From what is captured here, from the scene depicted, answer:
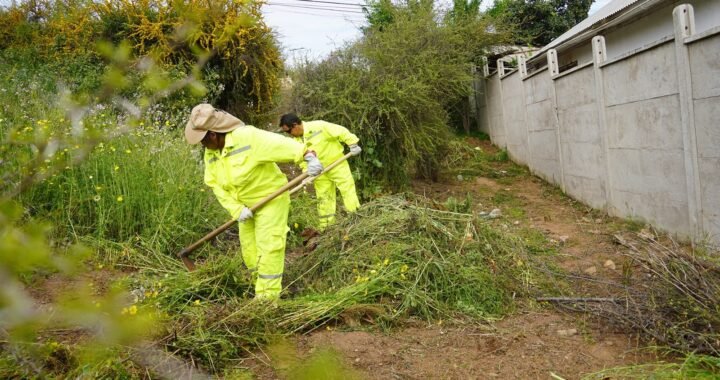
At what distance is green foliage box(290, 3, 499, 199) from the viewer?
351 inches

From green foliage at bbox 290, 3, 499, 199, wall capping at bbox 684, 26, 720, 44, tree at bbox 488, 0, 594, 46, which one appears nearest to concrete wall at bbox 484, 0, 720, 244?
wall capping at bbox 684, 26, 720, 44

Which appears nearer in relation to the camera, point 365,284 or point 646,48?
point 365,284

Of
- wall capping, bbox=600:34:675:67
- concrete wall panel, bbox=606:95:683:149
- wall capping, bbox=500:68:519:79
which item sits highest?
wall capping, bbox=500:68:519:79

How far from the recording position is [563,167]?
8.67 m

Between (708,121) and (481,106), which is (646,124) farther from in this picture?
(481,106)

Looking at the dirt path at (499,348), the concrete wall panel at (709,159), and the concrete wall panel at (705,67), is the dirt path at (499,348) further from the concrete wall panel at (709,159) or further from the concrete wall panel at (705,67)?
the concrete wall panel at (705,67)

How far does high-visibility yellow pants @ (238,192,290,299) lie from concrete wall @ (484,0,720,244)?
363 cm

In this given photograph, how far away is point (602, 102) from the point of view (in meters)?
6.70

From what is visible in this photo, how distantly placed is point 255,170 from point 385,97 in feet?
16.2

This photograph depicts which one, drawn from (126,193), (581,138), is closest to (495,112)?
(581,138)

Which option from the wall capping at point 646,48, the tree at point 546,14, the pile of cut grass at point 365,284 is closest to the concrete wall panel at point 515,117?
the wall capping at point 646,48

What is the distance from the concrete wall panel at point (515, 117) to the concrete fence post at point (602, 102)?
389 centimetres

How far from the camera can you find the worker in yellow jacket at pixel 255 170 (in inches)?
162

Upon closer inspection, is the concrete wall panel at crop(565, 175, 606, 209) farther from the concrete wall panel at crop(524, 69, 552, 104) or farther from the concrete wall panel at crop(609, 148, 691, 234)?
the concrete wall panel at crop(524, 69, 552, 104)
